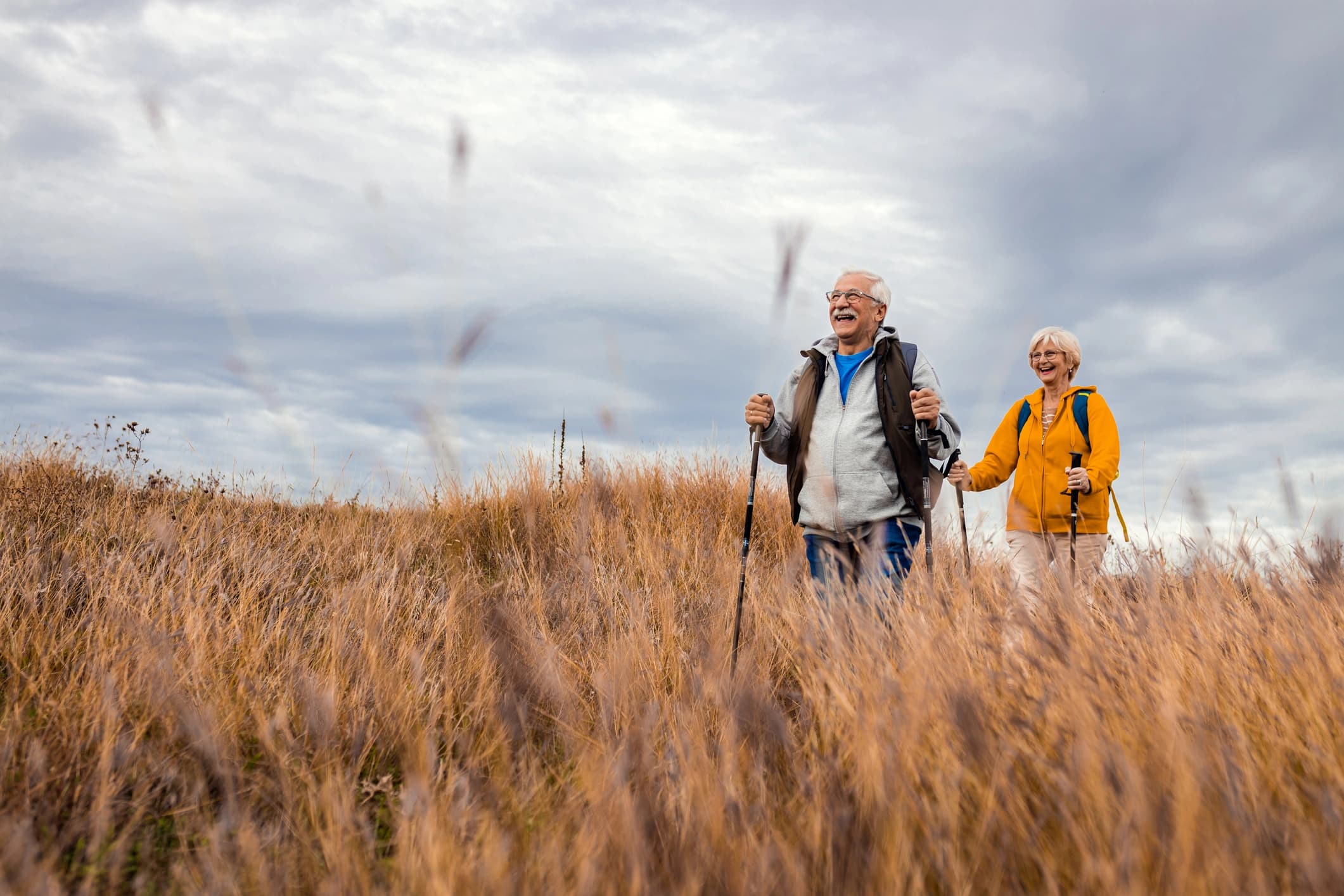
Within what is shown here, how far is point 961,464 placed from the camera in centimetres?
436

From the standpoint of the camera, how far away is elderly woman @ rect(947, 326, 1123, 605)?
4.70m

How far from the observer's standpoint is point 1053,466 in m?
4.86

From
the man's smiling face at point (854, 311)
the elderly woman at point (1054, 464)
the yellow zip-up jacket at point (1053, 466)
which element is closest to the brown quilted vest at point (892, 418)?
the man's smiling face at point (854, 311)

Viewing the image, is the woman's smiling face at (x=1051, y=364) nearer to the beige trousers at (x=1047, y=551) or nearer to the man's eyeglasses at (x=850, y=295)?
the beige trousers at (x=1047, y=551)

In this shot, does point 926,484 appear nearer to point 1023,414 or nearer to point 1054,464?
point 1054,464

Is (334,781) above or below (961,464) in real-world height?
below

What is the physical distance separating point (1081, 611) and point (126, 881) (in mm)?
2974

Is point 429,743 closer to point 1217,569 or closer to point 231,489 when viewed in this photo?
point 1217,569

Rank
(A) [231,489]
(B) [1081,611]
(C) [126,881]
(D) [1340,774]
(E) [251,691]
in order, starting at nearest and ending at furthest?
(D) [1340,774]
(C) [126,881]
(B) [1081,611]
(E) [251,691]
(A) [231,489]

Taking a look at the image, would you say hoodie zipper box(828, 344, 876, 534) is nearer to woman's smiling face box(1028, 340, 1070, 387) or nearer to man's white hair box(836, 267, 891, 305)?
man's white hair box(836, 267, 891, 305)

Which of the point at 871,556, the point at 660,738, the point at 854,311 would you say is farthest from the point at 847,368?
the point at 660,738

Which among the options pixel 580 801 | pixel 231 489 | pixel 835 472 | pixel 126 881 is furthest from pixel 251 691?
pixel 231 489

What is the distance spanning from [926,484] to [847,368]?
0.72 metres

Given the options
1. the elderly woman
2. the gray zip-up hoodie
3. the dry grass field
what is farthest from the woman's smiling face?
the dry grass field
